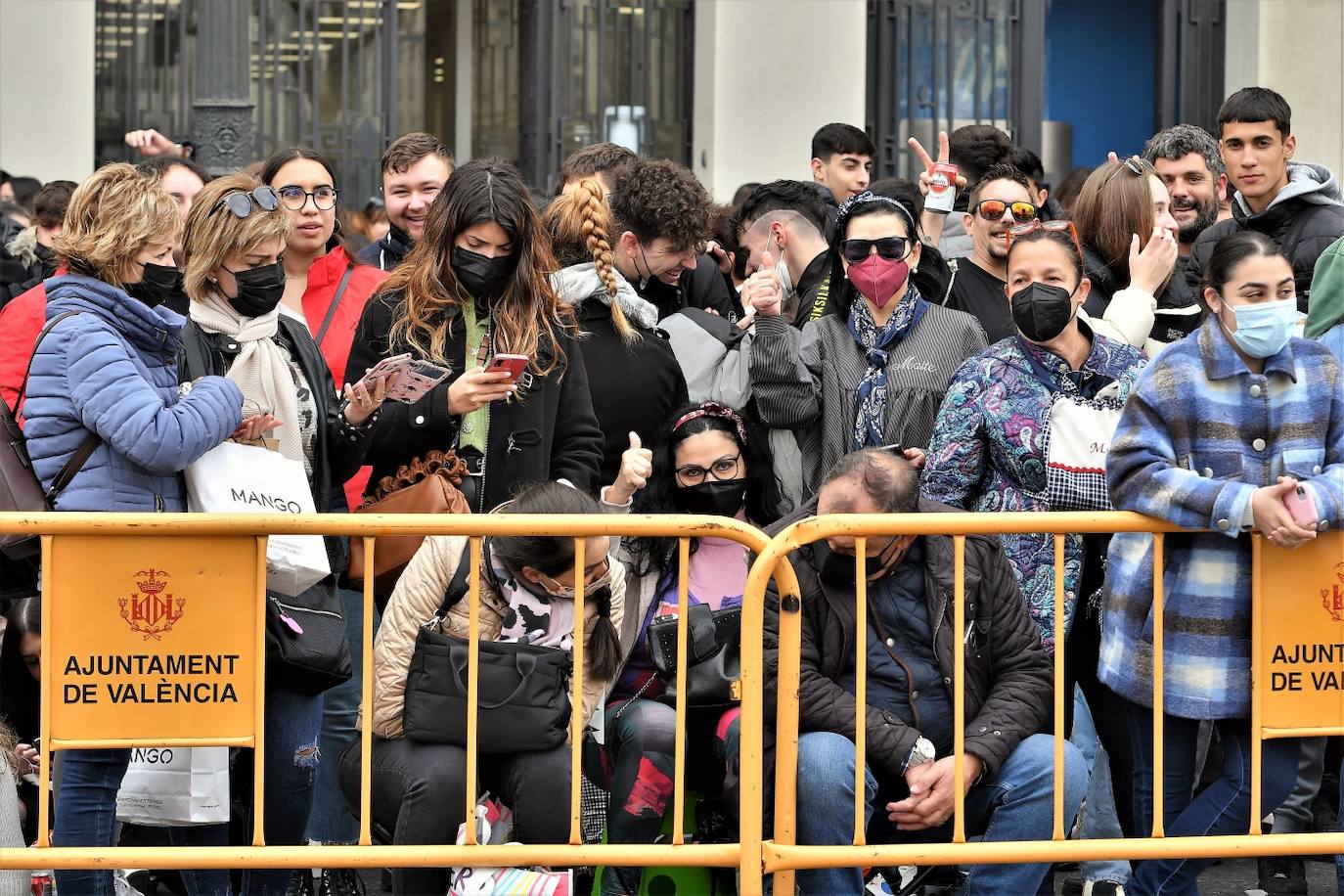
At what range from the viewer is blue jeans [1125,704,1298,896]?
487 centimetres

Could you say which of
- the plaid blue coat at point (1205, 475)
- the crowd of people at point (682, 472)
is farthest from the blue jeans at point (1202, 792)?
the plaid blue coat at point (1205, 475)

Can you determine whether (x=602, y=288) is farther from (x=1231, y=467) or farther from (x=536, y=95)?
(x=536, y=95)

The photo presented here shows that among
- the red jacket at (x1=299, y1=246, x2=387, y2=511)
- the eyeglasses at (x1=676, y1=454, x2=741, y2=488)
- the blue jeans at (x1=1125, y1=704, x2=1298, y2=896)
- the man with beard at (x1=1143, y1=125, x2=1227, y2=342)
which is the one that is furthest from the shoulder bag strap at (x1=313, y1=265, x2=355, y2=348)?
the man with beard at (x1=1143, y1=125, x2=1227, y2=342)

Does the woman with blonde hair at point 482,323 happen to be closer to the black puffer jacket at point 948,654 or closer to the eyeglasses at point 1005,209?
the black puffer jacket at point 948,654

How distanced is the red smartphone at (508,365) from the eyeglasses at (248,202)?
0.74 meters

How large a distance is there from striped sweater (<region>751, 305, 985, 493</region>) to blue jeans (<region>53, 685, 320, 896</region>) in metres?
1.79

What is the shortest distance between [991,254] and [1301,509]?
7.19 feet

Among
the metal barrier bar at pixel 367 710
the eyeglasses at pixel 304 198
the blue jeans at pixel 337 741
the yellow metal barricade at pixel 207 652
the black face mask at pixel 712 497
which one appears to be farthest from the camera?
the eyeglasses at pixel 304 198

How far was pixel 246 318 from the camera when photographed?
5.14m

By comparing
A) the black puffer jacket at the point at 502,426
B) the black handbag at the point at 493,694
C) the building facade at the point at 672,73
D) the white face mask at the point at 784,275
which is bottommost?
the black handbag at the point at 493,694

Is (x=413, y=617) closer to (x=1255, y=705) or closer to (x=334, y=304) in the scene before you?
(x=334, y=304)

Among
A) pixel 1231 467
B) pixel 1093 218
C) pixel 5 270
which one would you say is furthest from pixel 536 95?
pixel 1231 467

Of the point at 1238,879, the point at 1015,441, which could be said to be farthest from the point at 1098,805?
the point at 1015,441

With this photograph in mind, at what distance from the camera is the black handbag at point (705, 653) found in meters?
5.06
